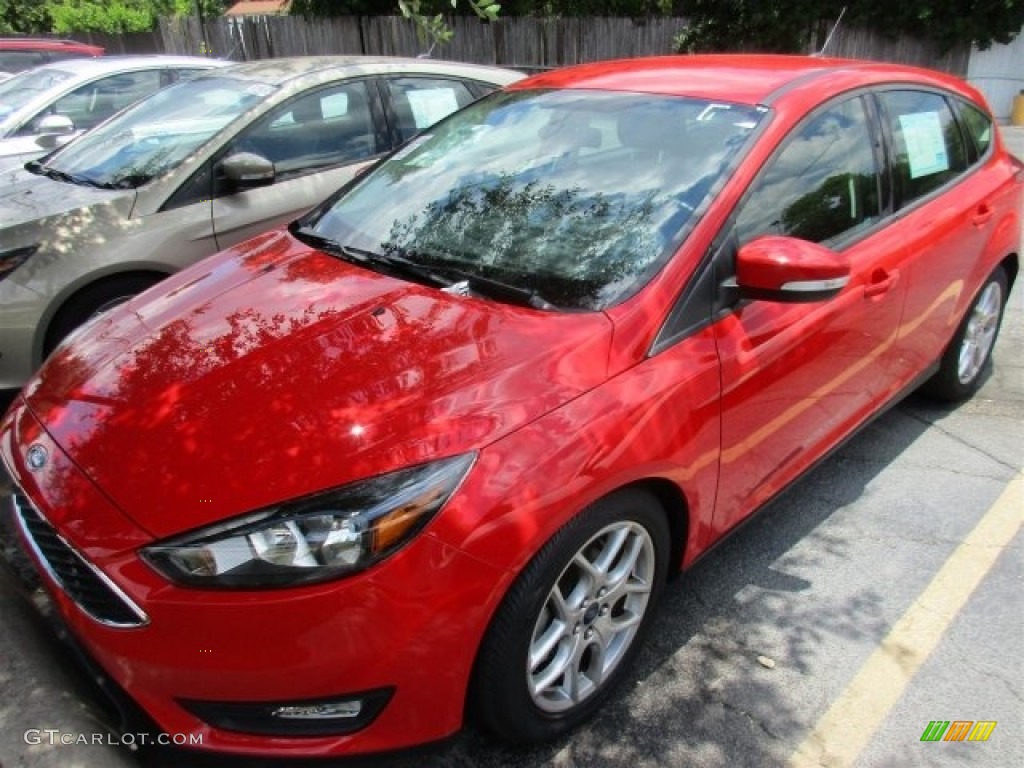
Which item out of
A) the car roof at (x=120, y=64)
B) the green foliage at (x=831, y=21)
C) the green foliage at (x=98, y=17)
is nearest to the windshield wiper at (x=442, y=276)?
the car roof at (x=120, y=64)

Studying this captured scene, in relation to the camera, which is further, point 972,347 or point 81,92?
point 81,92

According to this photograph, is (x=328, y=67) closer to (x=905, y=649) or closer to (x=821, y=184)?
(x=821, y=184)

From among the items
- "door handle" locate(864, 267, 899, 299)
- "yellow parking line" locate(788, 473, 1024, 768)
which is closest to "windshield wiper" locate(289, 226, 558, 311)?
"door handle" locate(864, 267, 899, 299)

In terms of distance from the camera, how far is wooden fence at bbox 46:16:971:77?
43.1ft

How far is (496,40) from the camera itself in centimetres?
1420

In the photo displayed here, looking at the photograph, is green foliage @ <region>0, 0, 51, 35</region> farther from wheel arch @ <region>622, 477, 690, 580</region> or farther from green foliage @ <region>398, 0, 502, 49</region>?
wheel arch @ <region>622, 477, 690, 580</region>

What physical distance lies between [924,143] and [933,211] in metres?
0.31

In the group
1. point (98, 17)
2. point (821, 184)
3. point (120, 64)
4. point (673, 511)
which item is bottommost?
point (673, 511)

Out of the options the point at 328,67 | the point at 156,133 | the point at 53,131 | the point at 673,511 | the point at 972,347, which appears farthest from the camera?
the point at 53,131

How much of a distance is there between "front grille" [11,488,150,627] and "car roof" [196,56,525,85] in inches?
126

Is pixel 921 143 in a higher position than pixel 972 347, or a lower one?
higher

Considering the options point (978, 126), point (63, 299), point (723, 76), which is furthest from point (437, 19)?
point (978, 126)

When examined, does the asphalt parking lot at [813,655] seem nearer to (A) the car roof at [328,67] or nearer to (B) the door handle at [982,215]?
(B) the door handle at [982,215]

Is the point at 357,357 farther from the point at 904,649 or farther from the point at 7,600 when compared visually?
the point at 904,649
